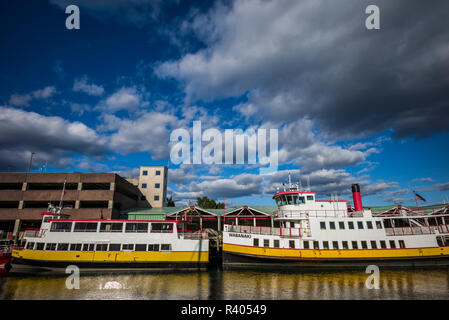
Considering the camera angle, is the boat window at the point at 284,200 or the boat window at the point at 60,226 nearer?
the boat window at the point at 60,226

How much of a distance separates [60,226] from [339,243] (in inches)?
1192

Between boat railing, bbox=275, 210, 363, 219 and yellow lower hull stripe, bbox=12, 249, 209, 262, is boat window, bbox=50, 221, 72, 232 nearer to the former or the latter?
yellow lower hull stripe, bbox=12, 249, 209, 262

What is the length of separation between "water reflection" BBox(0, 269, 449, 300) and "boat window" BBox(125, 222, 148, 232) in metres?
4.41

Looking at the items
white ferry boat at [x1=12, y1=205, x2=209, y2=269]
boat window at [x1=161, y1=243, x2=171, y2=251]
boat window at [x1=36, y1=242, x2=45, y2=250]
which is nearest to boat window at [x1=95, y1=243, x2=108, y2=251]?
white ferry boat at [x1=12, y1=205, x2=209, y2=269]

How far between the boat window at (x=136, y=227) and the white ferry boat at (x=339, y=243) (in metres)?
9.15

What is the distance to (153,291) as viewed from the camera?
1680cm

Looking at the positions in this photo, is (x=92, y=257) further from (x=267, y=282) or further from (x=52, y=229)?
(x=267, y=282)

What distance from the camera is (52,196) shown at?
41.3 meters

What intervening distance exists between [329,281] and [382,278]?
5142 millimetres

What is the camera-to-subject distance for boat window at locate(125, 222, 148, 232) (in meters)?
24.8

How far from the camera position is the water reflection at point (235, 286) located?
50.8ft

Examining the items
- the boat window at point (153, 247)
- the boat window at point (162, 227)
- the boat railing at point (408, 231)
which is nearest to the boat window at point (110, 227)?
the boat window at point (162, 227)

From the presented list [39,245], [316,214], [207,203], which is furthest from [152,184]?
[316,214]

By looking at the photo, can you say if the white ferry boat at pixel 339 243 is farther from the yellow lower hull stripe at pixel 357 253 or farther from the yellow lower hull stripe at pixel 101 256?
the yellow lower hull stripe at pixel 101 256
